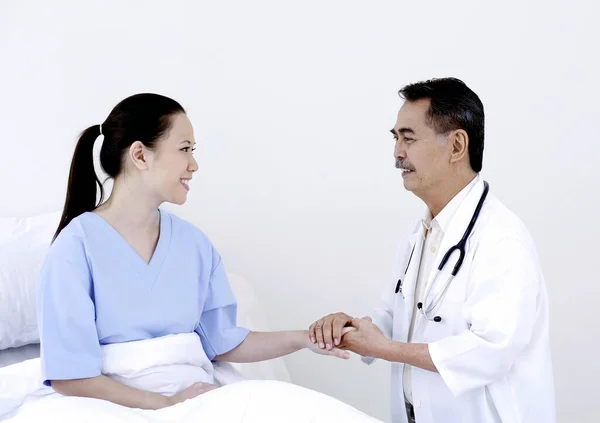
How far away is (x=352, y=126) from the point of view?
299cm

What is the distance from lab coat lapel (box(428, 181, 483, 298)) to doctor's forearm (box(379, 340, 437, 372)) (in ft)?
0.57

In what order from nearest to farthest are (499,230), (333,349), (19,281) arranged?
(499,230)
(333,349)
(19,281)

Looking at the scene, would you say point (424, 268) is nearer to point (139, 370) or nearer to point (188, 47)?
point (139, 370)

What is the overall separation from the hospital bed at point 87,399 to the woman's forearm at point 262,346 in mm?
36

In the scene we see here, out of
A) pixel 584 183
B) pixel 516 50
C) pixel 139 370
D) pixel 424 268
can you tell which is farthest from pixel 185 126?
pixel 584 183

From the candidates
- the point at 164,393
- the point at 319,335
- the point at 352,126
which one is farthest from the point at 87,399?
the point at 352,126

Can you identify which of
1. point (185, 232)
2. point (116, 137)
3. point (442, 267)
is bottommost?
point (442, 267)

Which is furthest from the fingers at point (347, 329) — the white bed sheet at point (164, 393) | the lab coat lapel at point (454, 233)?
the white bed sheet at point (164, 393)

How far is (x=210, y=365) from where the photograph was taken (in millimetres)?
1905

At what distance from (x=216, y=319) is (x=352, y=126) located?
1236 mm

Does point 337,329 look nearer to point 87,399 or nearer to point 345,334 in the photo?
point 345,334

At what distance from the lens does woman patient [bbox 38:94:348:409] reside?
1.66m

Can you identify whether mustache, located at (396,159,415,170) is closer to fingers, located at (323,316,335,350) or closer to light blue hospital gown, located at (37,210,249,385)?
fingers, located at (323,316,335,350)

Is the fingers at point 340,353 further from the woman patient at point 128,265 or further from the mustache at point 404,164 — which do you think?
the mustache at point 404,164
